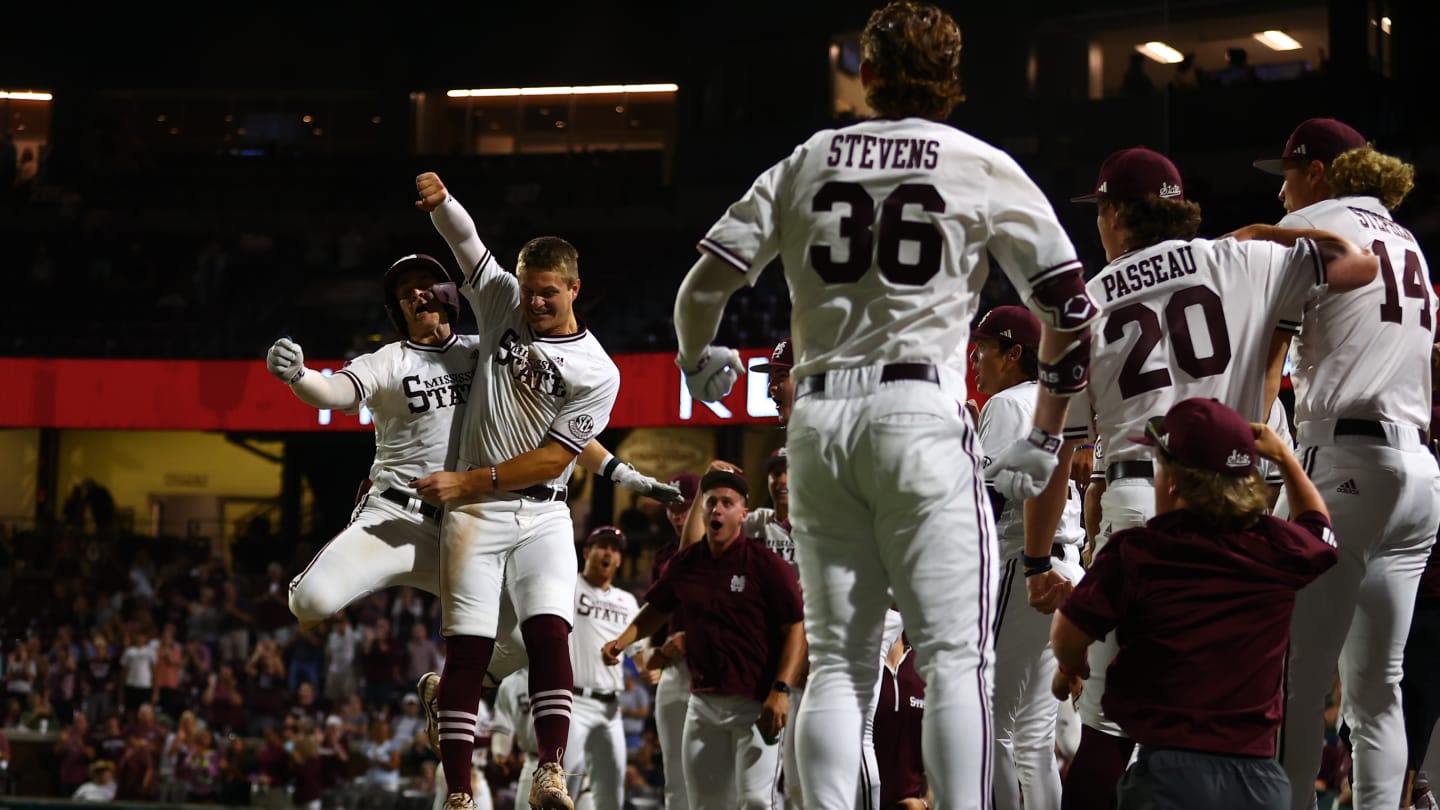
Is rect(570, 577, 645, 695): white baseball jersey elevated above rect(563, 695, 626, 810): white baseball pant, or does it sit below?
above

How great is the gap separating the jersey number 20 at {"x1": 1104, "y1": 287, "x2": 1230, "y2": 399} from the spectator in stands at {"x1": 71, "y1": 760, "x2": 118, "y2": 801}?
46.6 feet

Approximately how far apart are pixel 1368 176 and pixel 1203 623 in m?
1.99

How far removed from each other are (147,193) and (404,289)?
2197 cm

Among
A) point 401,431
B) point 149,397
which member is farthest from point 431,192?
point 149,397

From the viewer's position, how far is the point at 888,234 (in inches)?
143

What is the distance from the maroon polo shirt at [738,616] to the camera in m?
6.94

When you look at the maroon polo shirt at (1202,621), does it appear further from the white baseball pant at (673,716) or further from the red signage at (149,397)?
the red signage at (149,397)

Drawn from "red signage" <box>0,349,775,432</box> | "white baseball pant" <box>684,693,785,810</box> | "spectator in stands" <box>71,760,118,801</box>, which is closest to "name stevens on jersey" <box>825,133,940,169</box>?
"white baseball pant" <box>684,693,785,810</box>

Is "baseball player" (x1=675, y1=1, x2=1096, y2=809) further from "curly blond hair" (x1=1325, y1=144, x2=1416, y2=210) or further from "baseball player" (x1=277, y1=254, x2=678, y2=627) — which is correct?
"baseball player" (x1=277, y1=254, x2=678, y2=627)

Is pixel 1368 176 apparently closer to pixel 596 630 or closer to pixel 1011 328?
pixel 1011 328

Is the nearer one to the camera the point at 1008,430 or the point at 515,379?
the point at 1008,430

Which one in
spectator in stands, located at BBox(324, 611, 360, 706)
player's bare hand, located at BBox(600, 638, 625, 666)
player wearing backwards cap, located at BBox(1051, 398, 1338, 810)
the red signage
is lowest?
spectator in stands, located at BBox(324, 611, 360, 706)

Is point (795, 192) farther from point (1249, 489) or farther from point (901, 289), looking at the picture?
point (1249, 489)

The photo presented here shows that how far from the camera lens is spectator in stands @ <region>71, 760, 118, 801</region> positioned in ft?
51.1
